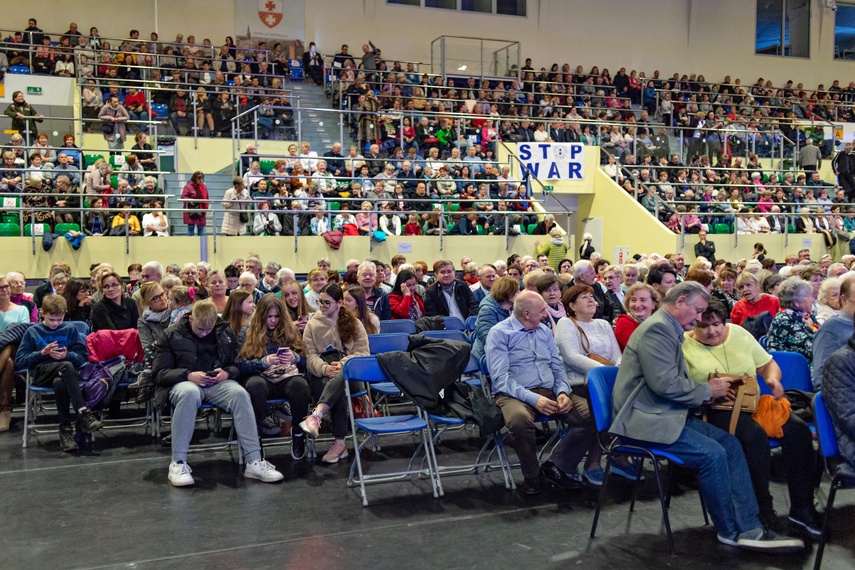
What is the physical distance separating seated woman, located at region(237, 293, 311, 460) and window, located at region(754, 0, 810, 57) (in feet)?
77.8

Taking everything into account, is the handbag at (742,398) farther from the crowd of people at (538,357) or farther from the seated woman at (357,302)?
the seated woman at (357,302)

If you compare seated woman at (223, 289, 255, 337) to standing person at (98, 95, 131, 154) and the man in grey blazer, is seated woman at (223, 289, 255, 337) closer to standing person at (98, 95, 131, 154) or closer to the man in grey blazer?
the man in grey blazer

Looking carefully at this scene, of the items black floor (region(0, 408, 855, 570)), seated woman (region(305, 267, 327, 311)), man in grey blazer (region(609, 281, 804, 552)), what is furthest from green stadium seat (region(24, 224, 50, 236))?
man in grey blazer (region(609, 281, 804, 552))

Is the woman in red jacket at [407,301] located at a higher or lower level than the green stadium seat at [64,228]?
lower

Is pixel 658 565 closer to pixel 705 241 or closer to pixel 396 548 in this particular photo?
pixel 396 548

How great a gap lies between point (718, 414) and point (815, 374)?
2.24 feet

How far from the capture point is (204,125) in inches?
636

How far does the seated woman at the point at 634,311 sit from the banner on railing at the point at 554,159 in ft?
36.4

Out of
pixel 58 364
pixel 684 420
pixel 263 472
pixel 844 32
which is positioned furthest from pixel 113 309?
pixel 844 32

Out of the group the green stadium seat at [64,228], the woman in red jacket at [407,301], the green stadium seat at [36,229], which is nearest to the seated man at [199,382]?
→ the woman in red jacket at [407,301]

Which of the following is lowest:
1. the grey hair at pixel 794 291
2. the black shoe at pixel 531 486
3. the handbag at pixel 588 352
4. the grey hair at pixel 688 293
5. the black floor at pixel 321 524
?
the black floor at pixel 321 524

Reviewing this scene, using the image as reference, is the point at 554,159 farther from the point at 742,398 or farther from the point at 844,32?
the point at 844,32

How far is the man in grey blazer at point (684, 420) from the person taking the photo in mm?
4535

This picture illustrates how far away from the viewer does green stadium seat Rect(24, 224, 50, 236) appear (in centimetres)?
1151
